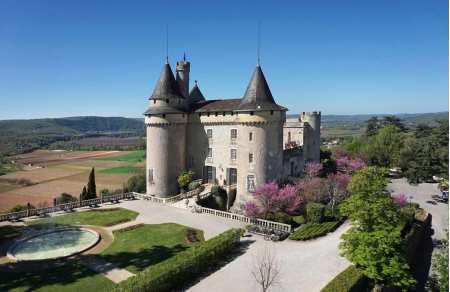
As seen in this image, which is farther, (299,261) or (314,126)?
(314,126)

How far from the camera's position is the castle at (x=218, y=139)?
35.0 m

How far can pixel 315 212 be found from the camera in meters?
30.5

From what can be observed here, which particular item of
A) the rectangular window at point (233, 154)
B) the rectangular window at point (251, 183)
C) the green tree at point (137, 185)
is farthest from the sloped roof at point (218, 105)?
the green tree at point (137, 185)

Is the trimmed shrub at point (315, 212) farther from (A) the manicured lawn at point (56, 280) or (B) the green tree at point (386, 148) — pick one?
(B) the green tree at point (386, 148)

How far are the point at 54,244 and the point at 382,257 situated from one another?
2480cm

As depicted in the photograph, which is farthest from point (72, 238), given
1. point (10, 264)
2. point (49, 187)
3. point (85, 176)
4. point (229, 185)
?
point (85, 176)

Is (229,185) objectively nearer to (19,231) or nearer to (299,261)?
(299,261)

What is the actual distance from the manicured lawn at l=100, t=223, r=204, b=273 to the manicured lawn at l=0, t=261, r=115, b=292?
2.27 metres

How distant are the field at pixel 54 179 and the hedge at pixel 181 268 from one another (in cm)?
3609

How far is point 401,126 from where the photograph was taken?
8269cm

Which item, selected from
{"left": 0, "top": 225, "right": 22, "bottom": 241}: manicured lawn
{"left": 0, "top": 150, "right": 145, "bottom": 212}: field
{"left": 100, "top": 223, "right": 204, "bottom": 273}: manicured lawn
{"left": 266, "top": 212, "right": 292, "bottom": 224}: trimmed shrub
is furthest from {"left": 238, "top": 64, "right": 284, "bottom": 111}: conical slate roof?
{"left": 0, "top": 150, "right": 145, "bottom": 212}: field

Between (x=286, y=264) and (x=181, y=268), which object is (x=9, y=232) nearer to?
(x=181, y=268)

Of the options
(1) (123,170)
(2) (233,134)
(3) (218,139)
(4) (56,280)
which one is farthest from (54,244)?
(1) (123,170)

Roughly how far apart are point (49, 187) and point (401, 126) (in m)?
89.7
